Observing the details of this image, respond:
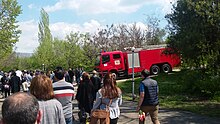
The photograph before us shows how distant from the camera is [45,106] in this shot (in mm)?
4180

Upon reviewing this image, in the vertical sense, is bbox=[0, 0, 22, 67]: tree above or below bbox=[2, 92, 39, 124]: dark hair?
above

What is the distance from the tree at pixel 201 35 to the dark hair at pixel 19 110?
40.8 ft

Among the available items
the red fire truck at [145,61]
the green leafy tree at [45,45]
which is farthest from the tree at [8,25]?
the green leafy tree at [45,45]

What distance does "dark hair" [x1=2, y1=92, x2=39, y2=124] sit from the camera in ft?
6.82

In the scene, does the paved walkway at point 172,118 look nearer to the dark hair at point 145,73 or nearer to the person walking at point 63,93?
the dark hair at point 145,73

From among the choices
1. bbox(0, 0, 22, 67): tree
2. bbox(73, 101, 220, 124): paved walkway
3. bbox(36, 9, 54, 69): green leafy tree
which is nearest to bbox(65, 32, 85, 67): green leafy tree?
bbox(36, 9, 54, 69): green leafy tree

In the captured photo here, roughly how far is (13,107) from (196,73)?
1519 centimetres

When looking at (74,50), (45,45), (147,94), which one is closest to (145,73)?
(147,94)

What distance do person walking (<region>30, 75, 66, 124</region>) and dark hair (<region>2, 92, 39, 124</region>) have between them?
204 centimetres

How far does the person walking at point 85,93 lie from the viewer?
8.78 metres

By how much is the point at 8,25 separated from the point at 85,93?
63.3 ft

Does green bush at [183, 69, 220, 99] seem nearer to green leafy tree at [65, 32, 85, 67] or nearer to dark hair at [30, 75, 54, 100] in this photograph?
dark hair at [30, 75, 54, 100]

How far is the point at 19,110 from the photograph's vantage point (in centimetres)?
209

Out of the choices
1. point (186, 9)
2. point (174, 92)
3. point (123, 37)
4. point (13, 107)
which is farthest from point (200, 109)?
point (123, 37)
